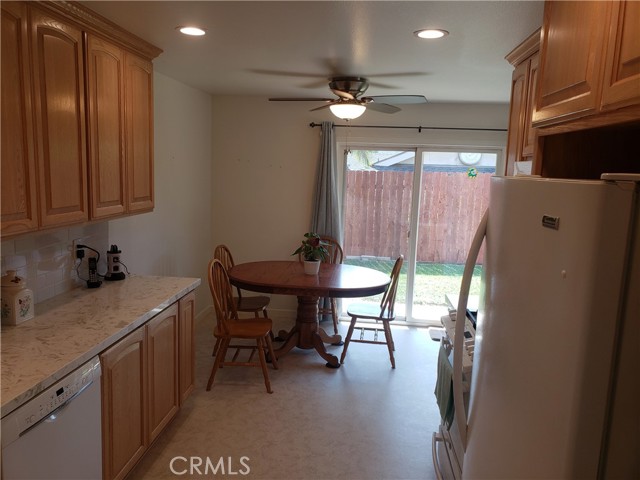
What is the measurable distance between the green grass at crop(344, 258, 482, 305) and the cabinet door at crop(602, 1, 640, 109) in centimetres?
397

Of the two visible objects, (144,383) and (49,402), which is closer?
(49,402)

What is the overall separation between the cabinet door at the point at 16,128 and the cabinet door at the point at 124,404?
0.67 metres

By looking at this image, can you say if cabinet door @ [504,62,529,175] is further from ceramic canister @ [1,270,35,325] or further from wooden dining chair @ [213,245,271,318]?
ceramic canister @ [1,270,35,325]

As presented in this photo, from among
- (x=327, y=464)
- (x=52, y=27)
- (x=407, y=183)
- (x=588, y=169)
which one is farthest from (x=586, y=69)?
(x=407, y=183)

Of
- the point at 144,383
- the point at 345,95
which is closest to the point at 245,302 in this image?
the point at 144,383

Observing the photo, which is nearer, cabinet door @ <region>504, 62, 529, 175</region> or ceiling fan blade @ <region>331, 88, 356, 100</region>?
cabinet door @ <region>504, 62, 529, 175</region>

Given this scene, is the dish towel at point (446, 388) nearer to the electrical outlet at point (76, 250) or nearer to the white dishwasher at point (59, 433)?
the white dishwasher at point (59, 433)

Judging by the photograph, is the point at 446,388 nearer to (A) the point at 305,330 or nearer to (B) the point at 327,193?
(A) the point at 305,330

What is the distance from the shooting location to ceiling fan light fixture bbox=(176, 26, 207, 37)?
2.41 meters

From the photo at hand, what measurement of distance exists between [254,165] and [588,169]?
12.2 ft

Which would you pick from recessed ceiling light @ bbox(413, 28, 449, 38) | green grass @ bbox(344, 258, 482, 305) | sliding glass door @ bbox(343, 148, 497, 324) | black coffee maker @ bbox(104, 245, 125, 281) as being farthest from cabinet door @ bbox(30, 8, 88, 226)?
green grass @ bbox(344, 258, 482, 305)

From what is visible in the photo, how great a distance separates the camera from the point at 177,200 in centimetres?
417

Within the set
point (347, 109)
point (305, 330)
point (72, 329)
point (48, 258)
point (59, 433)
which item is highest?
point (347, 109)

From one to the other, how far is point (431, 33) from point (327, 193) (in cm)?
256
